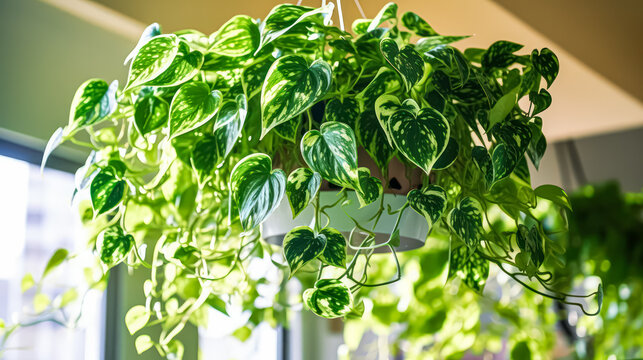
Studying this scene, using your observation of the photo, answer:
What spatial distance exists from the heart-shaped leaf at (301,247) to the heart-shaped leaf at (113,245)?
0.74ft

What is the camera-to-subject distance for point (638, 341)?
82.5 inches

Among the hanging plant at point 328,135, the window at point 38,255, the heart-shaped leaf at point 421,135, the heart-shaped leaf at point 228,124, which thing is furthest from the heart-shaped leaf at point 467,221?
the window at point 38,255

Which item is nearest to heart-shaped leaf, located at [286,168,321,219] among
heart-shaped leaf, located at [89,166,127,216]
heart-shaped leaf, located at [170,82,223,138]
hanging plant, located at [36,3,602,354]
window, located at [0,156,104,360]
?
hanging plant, located at [36,3,602,354]

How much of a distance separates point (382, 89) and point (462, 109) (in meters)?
0.11

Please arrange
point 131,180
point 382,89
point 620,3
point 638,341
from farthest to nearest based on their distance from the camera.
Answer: point 620,3, point 638,341, point 131,180, point 382,89

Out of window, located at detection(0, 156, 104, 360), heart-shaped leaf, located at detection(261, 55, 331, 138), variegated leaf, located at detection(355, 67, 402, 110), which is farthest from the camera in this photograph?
window, located at detection(0, 156, 104, 360)

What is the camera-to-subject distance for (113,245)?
68 centimetres

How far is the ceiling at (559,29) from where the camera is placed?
1.44 meters

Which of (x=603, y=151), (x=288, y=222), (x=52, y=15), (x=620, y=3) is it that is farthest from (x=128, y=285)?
(x=603, y=151)

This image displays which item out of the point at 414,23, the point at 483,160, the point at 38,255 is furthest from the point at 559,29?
the point at 38,255

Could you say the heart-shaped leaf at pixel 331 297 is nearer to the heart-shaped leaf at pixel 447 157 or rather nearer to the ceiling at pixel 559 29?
the heart-shaped leaf at pixel 447 157

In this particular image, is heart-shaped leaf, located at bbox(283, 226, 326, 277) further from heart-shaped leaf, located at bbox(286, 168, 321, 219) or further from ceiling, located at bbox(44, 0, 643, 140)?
ceiling, located at bbox(44, 0, 643, 140)

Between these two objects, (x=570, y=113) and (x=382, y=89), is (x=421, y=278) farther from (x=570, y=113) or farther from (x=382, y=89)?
(x=570, y=113)

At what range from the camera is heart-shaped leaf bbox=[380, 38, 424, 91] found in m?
0.52
